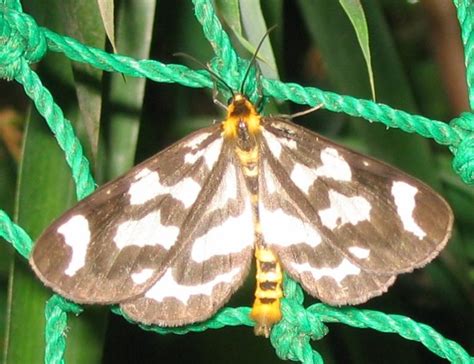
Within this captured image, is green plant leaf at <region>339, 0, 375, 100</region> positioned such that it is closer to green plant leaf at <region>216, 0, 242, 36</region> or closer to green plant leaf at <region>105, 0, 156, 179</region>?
green plant leaf at <region>216, 0, 242, 36</region>

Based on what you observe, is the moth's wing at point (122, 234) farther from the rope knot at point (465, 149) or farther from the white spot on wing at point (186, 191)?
the rope knot at point (465, 149)

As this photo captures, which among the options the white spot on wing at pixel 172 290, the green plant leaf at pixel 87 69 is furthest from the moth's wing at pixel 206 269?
the green plant leaf at pixel 87 69

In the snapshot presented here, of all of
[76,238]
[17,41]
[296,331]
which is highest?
[17,41]

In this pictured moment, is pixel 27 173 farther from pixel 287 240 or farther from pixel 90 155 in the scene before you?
pixel 287 240

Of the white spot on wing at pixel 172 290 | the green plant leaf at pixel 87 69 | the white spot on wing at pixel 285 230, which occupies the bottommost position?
the white spot on wing at pixel 172 290

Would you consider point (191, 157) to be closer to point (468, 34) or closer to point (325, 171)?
point (325, 171)

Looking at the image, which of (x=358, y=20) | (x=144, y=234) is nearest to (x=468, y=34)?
(x=358, y=20)
